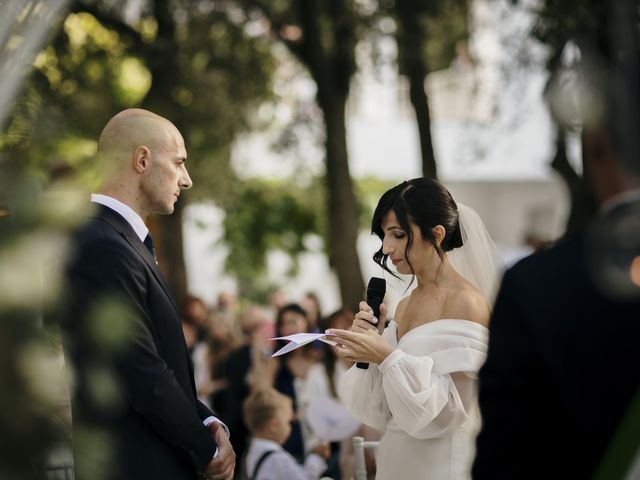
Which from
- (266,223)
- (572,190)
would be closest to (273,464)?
(572,190)

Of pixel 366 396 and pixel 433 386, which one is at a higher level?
pixel 433 386

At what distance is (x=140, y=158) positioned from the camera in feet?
13.0

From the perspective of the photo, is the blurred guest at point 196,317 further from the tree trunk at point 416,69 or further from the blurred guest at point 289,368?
the blurred guest at point 289,368

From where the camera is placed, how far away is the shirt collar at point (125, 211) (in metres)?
3.83

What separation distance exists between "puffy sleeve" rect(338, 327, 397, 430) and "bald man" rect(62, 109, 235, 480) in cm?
68

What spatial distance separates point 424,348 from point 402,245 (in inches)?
15.9

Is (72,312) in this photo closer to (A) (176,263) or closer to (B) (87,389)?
(B) (87,389)

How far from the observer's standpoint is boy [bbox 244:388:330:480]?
6270mm

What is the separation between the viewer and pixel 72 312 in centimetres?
202

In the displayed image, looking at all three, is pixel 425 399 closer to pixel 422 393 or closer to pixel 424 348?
pixel 422 393

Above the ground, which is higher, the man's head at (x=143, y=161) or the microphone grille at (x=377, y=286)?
Result: the man's head at (x=143, y=161)

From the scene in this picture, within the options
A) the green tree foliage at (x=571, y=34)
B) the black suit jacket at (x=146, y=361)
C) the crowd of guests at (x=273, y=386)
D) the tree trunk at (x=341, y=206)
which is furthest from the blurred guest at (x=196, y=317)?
the black suit jacket at (x=146, y=361)

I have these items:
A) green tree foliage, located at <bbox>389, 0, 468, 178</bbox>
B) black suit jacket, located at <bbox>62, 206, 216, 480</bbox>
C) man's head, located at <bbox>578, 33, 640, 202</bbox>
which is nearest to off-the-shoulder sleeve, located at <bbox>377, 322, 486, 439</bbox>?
black suit jacket, located at <bbox>62, 206, 216, 480</bbox>

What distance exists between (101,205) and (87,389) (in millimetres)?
1798
